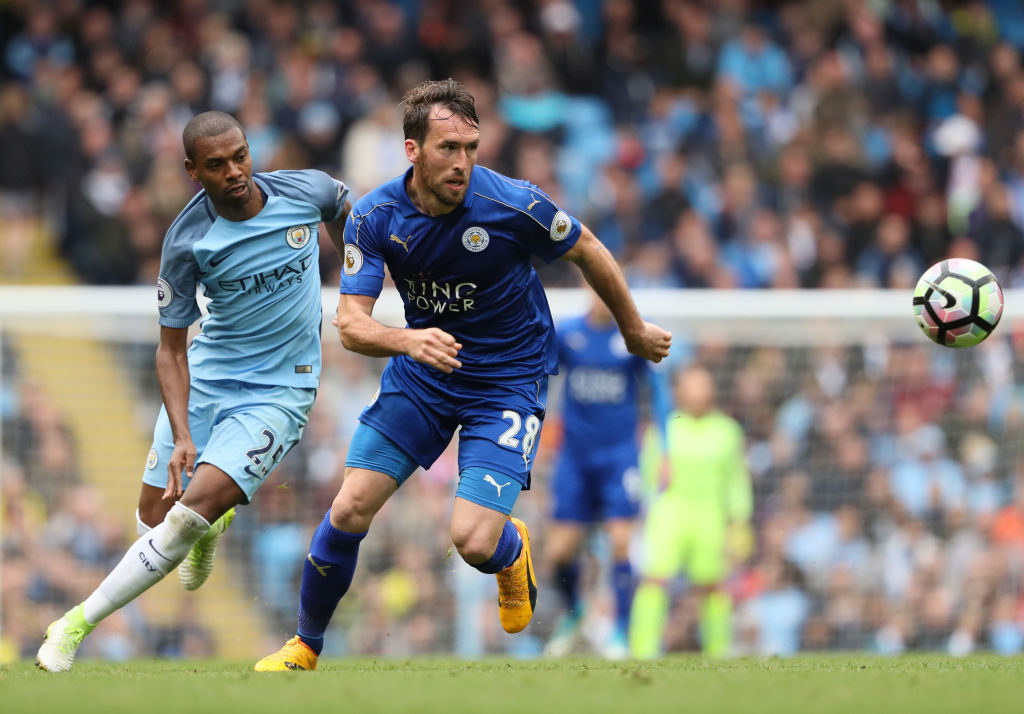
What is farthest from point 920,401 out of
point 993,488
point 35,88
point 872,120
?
point 35,88

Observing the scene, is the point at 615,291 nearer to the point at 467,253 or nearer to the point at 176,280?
the point at 467,253

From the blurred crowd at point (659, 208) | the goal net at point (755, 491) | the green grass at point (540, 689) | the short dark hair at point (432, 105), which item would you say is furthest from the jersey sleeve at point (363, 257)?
the blurred crowd at point (659, 208)

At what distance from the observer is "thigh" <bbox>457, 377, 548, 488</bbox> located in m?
6.50

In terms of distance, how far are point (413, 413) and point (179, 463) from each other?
1.09 metres

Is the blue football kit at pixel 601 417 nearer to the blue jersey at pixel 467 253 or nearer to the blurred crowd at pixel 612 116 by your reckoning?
the blurred crowd at pixel 612 116

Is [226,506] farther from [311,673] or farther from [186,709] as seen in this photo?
[186,709]

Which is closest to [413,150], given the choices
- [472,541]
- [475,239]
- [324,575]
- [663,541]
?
[475,239]

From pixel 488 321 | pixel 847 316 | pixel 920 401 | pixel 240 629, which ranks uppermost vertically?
pixel 488 321

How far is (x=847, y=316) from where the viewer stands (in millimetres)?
11023

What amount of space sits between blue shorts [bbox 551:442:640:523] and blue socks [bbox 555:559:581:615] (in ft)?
1.14

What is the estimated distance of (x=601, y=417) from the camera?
10.2m

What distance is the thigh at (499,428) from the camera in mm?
6500

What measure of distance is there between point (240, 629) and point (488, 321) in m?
5.66

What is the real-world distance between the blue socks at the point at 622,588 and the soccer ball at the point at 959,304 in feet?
11.8
